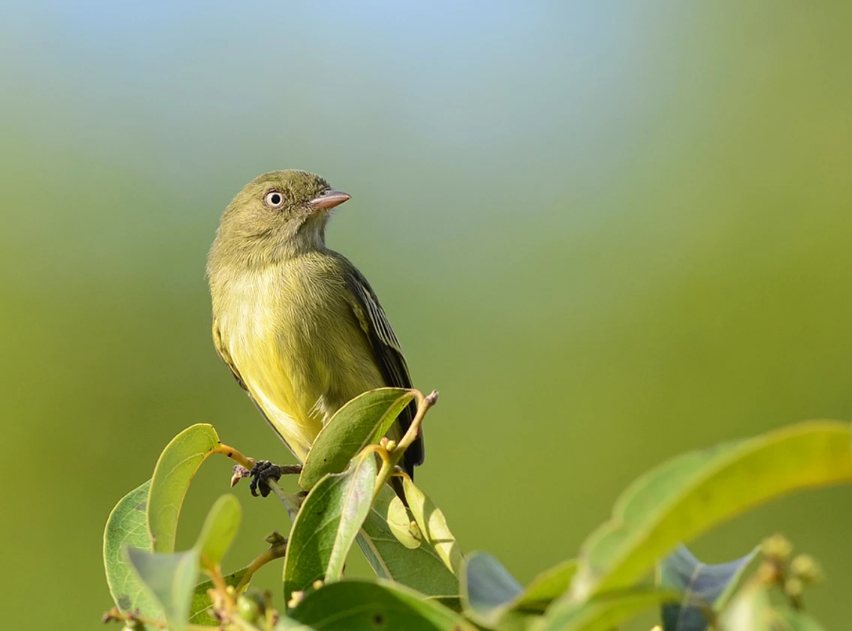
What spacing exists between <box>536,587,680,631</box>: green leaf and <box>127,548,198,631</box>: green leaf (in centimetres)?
58

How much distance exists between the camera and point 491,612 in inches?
61.1

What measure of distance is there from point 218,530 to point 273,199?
482 centimetres

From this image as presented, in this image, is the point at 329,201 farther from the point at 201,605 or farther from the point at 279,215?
the point at 201,605

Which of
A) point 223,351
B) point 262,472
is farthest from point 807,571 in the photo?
point 223,351

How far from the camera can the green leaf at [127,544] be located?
8.02 ft

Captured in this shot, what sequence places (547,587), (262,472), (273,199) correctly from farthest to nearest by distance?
(273,199) < (262,472) < (547,587)

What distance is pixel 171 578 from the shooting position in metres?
1.67

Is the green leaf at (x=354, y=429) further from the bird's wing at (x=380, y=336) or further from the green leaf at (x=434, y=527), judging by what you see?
the bird's wing at (x=380, y=336)

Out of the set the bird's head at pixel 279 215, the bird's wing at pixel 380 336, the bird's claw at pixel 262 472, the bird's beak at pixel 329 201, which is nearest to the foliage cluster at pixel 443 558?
the bird's claw at pixel 262 472

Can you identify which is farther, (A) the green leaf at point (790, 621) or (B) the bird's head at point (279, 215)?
(B) the bird's head at point (279, 215)

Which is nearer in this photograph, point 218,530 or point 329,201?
point 218,530

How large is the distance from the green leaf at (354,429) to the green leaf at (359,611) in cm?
96

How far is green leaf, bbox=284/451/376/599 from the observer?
228 centimetres

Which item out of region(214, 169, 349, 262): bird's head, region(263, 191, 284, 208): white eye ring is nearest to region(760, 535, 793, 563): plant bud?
region(214, 169, 349, 262): bird's head
